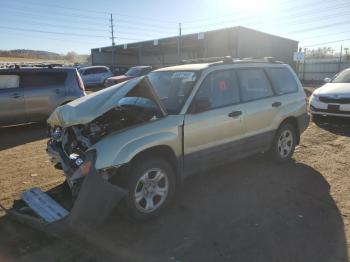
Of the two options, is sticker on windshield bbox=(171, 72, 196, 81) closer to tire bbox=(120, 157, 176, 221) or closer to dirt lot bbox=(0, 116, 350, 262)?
tire bbox=(120, 157, 176, 221)

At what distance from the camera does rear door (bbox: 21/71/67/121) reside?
962cm

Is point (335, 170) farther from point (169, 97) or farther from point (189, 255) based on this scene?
point (189, 255)

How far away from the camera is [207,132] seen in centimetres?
484

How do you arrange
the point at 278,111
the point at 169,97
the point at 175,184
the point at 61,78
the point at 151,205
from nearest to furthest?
the point at 151,205 < the point at 175,184 < the point at 169,97 < the point at 278,111 < the point at 61,78

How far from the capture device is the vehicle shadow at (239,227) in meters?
3.57

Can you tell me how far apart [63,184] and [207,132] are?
2169mm

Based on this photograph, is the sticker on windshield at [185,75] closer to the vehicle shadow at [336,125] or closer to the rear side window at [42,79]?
the vehicle shadow at [336,125]

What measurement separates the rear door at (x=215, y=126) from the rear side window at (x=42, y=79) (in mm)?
6333

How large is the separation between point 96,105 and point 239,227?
7.04 feet

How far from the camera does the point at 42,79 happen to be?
9922 millimetres

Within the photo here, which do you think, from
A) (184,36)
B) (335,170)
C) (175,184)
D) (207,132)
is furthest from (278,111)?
(184,36)

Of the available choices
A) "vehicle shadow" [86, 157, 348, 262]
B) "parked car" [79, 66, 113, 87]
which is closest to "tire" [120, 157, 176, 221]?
"vehicle shadow" [86, 157, 348, 262]

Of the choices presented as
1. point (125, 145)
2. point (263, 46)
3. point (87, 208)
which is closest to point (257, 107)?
point (125, 145)

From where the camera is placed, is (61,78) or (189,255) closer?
(189,255)
